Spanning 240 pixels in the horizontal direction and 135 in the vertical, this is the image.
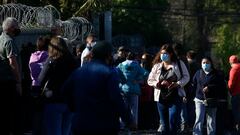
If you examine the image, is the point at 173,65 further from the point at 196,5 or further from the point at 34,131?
the point at 196,5

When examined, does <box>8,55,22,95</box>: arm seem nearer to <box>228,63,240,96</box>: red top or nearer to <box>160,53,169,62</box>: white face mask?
<box>160,53,169,62</box>: white face mask

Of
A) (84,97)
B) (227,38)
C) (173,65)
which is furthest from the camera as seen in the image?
(227,38)

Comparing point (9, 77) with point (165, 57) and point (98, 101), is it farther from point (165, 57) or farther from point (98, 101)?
point (165, 57)

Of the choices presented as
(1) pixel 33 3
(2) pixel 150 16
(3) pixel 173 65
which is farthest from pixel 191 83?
(2) pixel 150 16

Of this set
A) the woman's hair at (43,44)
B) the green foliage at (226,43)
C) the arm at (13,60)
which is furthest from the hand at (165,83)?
the green foliage at (226,43)

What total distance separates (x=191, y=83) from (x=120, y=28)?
2967 cm

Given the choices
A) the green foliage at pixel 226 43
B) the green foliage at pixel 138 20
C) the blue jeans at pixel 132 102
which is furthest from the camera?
the green foliage at pixel 226 43

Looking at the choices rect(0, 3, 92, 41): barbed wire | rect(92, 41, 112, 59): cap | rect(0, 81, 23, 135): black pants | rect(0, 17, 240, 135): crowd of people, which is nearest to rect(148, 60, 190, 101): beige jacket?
rect(0, 17, 240, 135): crowd of people

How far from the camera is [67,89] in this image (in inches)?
363

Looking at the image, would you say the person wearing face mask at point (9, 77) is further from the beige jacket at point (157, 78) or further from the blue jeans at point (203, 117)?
the blue jeans at point (203, 117)

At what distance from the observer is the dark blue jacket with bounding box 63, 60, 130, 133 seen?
8812 mm

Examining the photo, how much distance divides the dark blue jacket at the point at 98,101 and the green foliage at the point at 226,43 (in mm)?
43972

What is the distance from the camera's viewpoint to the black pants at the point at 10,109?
37.9 feet

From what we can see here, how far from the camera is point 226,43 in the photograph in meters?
56.5
